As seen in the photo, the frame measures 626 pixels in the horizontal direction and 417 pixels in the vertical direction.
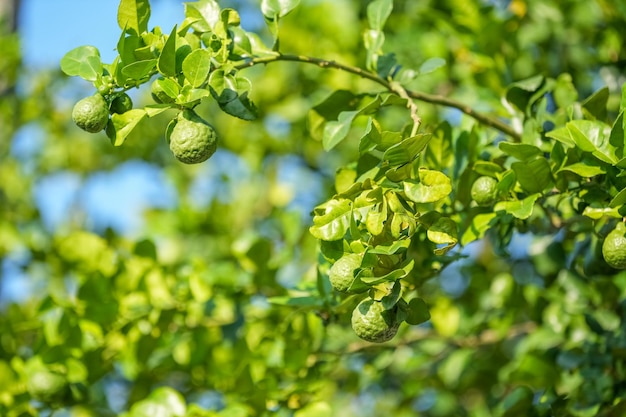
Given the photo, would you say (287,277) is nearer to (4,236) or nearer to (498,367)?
(498,367)

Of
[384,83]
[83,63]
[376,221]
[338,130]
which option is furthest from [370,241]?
[83,63]

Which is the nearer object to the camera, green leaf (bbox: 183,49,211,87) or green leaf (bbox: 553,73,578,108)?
green leaf (bbox: 183,49,211,87)

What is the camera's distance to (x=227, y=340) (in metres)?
1.52

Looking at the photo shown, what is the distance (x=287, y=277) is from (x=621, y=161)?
112 cm

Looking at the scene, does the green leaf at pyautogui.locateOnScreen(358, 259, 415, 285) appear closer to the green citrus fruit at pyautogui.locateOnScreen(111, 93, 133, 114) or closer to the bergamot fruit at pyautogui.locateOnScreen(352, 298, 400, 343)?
the bergamot fruit at pyautogui.locateOnScreen(352, 298, 400, 343)

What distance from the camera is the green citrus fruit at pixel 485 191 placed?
99 centimetres

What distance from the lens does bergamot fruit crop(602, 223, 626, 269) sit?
0.87 m

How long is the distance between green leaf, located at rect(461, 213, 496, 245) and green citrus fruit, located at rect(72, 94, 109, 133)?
→ 1.63 feet

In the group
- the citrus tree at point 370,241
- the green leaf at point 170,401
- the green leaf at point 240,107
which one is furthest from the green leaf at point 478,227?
the green leaf at point 170,401

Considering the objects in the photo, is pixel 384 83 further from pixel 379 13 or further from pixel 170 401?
pixel 170 401

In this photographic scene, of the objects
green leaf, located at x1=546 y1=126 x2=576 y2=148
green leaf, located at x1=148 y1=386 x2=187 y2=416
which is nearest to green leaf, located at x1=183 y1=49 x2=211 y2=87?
green leaf, located at x1=546 y1=126 x2=576 y2=148

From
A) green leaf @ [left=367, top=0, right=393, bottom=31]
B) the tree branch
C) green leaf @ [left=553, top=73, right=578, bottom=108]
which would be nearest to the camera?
the tree branch

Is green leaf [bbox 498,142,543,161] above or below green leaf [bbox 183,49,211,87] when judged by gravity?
below

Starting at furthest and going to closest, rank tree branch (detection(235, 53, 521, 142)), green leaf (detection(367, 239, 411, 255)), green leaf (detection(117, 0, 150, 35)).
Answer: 1. tree branch (detection(235, 53, 521, 142))
2. green leaf (detection(117, 0, 150, 35))
3. green leaf (detection(367, 239, 411, 255))
